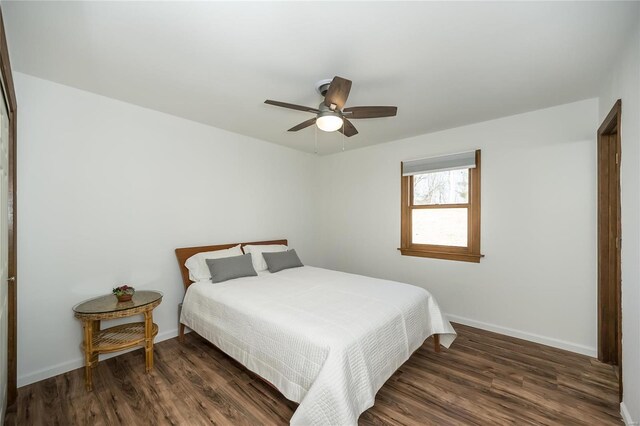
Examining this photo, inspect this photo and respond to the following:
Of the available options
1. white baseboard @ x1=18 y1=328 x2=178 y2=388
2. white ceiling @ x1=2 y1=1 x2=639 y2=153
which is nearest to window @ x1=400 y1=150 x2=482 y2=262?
white ceiling @ x1=2 y1=1 x2=639 y2=153

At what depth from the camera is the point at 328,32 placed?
173 centimetres

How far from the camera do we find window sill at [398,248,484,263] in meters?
3.41

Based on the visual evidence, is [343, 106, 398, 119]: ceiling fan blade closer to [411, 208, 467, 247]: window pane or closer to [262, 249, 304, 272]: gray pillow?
[411, 208, 467, 247]: window pane

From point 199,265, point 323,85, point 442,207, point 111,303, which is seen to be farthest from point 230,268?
point 442,207

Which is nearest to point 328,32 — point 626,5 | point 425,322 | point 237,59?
point 237,59

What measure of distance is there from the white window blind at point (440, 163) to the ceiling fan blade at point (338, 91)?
6.82 feet

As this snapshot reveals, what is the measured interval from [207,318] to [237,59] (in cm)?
226

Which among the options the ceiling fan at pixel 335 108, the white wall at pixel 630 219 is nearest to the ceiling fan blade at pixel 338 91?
the ceiling fan at pixel 335 108

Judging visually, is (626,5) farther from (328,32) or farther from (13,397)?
(13,397)

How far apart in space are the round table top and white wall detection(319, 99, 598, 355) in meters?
3.08

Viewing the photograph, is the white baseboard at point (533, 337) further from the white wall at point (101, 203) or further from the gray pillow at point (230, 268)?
the white wall at point (101, 203)

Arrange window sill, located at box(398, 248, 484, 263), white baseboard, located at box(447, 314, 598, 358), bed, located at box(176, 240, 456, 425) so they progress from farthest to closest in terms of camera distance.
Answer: window sill, located at box(398, 248, 484, 263)
white baseboard, located at box(447, 314, 598, 358)
bed, located at box(176, 240, 456, 425)

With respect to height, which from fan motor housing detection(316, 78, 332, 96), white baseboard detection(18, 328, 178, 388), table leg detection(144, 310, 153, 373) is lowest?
white baseboard detection(18, 328, 178, 388)

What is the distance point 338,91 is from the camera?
→ 195 cm
